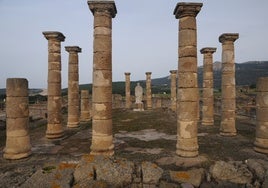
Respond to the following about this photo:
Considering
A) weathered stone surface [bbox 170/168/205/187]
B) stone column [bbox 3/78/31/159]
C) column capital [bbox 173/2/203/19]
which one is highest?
column capital [bbox 173/2/203/19]

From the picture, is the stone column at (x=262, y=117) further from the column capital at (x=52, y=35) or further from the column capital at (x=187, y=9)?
the column capital at (x=52, y=35)

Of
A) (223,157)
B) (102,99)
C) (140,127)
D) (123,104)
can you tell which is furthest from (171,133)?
(123,104)

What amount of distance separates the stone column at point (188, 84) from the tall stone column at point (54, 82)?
7691mm

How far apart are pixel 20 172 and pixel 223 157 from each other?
807 cm

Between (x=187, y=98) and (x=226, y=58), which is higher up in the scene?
(x=226, y=58)

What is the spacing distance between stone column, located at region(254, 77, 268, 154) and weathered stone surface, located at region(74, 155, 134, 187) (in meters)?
6.79

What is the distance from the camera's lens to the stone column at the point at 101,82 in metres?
9.80

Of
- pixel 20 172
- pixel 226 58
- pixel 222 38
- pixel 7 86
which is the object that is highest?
pixel 222 38

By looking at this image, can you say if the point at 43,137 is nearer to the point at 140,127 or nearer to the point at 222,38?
the point at 140,127

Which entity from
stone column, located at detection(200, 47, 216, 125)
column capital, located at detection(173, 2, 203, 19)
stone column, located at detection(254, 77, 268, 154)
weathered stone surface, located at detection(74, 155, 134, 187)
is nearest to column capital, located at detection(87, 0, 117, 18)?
column capital, located at detection(173, 2, 203, 19)

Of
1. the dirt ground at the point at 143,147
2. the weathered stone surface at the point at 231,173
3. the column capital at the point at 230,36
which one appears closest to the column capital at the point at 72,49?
the dirt ground at the point at 143,147

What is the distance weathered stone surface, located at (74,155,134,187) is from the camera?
6.93 meters

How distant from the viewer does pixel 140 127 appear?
55.9ft

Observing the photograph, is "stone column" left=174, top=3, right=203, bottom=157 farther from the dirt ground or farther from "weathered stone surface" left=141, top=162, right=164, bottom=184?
"weathered stone surface" left=141, top=162, right=164, bottom=184
